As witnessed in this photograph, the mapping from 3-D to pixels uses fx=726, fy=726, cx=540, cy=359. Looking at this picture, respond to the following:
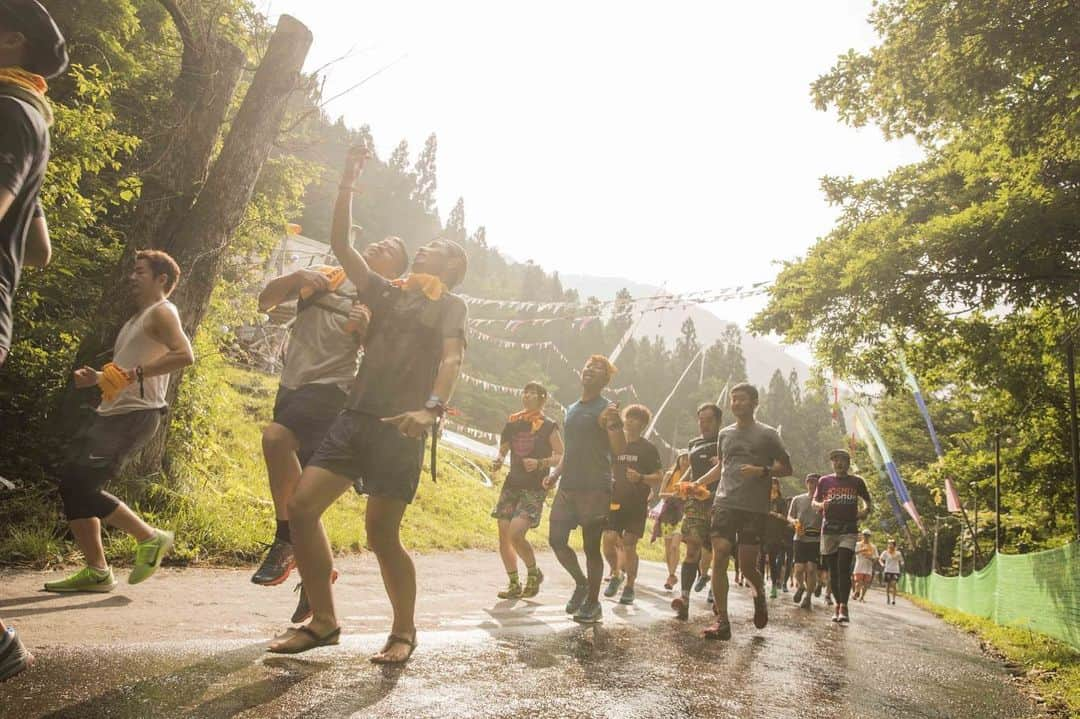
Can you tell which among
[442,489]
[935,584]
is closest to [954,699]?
[442,489]

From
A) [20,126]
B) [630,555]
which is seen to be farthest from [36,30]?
[630,555]

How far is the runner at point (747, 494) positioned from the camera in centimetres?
623

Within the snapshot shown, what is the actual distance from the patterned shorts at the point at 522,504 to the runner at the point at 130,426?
3.47 meters

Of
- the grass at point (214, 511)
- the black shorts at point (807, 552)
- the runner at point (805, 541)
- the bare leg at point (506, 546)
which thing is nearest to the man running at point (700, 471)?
the bare leg at point (506, 546)

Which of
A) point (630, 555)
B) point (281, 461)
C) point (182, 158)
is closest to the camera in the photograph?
point (281, 461)

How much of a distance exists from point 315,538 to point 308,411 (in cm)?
111

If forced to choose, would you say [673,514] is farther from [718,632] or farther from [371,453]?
[371,453]

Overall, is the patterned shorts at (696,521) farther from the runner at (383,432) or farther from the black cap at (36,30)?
the black cap at (36,30)

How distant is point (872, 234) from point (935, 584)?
19202 mm

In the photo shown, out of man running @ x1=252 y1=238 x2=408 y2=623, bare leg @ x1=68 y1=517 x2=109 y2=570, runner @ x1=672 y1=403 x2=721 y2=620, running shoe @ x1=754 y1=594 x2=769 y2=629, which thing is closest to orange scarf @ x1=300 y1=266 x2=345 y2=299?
man running @ x1=252 y1=238 x2=408 y2=623

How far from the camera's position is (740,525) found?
6.28 m

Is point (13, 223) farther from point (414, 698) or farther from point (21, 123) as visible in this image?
point (414, 698)

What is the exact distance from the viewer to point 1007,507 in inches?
925

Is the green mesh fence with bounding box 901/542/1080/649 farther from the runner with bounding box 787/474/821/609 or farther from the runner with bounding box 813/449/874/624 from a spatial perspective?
the runner with bounding box 787/474/821/609
